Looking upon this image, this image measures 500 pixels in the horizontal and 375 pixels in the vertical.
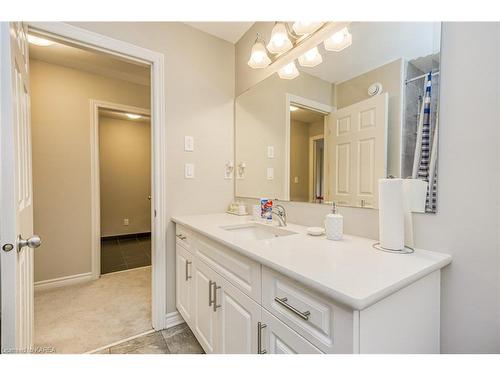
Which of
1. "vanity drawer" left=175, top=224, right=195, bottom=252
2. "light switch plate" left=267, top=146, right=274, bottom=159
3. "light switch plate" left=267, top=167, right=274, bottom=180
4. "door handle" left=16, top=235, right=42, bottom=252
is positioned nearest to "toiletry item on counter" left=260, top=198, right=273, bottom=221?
"light switch plate" left=267, top=167, right=274, bottom=180

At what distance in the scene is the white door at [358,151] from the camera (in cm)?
104

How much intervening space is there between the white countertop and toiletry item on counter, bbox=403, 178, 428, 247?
0.07 meters

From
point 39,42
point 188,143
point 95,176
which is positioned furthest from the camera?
point 95,176

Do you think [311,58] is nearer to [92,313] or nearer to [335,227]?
[335,227]

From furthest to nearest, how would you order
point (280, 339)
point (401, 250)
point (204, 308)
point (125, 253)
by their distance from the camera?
point (125, 253), point (204, 308), point (401, 250), point (280, 339)

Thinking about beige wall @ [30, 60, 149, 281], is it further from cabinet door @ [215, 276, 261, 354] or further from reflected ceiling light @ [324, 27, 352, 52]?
reflected ceiling light @ [324, 27, 352, 52]

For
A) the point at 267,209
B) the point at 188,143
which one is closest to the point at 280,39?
the point at 188,143

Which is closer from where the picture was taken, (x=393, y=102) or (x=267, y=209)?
(x=393, y=102)

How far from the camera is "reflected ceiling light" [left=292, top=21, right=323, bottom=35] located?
128 cm

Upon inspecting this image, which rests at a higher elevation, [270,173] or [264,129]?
[264,129]

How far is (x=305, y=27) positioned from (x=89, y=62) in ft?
7.33

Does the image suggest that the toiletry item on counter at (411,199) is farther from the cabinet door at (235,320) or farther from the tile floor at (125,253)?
the tile floor at (125,253)

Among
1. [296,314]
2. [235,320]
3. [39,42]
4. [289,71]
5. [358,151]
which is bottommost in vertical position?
[235,320]

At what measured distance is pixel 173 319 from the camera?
169 centimetres
